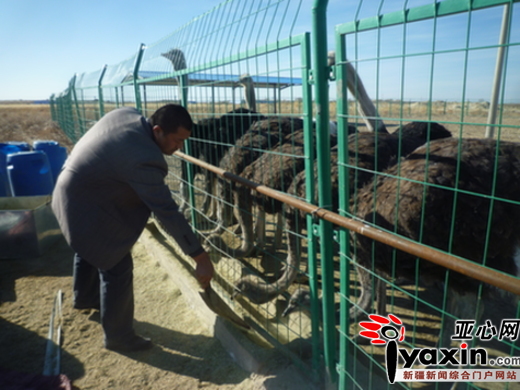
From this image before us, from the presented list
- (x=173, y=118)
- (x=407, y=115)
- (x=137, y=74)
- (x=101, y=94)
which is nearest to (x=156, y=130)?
(x=173, y=118)

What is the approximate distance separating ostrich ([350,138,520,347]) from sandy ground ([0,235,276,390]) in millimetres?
1191

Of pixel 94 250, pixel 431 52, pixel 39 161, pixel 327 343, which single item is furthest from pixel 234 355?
pixel 39 161

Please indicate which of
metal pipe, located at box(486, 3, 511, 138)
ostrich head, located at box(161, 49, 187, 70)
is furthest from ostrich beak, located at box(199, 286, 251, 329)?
ostrich head, located at box(161, 49, 187, 70)

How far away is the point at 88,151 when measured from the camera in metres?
2.73

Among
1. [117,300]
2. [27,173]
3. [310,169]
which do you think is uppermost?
[310,169]

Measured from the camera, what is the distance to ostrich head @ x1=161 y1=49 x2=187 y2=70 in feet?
13.5

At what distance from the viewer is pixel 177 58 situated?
4207mm

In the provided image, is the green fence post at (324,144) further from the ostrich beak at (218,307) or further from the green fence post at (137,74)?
the green fence post at (137,74)

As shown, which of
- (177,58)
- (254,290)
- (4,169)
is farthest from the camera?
(4,169)

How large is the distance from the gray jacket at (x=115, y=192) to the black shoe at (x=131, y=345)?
611mm

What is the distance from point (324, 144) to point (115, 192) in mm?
1467

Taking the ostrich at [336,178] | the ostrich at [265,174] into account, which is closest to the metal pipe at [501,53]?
the ostrich at [336,178]

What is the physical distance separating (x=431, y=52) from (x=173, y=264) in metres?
3.42

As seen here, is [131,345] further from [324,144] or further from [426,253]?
[426,253]
